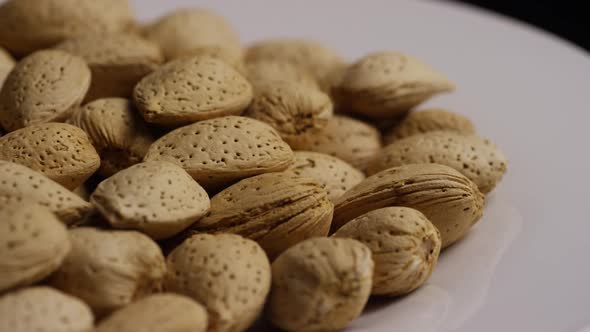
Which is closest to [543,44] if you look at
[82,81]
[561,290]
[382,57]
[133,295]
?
[382,57]

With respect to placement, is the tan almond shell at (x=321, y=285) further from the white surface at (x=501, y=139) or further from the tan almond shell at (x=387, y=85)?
the tan almond shell at (x=387, y=85)

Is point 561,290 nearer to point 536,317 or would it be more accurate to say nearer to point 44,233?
point 536,317

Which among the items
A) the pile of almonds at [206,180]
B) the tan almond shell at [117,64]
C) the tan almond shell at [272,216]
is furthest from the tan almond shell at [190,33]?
the tan almond shell at [272,216]

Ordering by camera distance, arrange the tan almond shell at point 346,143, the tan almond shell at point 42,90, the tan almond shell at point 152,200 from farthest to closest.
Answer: the tan almond shell at point 346,143
the tan almond shell at point 42,90
the tan almond shell at point 152,200

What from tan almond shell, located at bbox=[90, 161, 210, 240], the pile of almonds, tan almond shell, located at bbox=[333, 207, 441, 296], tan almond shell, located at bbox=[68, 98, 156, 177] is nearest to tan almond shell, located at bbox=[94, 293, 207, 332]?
the pile of almonds

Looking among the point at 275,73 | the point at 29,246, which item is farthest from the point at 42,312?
the point at 275,73
